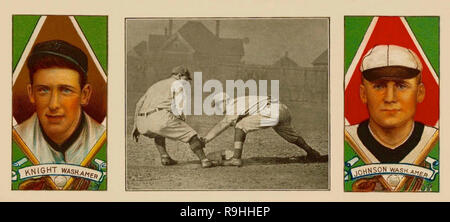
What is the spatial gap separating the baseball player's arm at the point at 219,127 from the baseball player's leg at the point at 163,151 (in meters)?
0.50

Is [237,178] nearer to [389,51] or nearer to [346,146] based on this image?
[346,146]

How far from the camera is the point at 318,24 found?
6.45 metres

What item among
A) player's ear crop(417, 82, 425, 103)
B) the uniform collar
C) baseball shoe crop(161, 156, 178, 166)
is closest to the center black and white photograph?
baseball shoe crop(161, 156, 178, 166)

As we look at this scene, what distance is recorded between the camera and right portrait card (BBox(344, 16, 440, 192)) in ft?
21.1

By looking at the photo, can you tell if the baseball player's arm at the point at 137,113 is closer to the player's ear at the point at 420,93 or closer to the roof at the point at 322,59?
the roof at the point at 322,59

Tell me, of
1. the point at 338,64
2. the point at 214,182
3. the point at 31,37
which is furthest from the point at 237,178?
the point at 31,37

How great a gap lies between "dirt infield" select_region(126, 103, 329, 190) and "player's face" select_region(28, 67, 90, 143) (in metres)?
0.68

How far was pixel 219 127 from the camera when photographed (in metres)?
6.49

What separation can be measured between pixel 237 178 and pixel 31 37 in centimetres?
304

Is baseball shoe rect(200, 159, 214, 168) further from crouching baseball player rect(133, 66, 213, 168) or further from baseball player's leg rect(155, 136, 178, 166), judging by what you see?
baseball player's leg rect(155, 136, 178, 166)

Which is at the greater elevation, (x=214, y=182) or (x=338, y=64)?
(x=338, y=64)

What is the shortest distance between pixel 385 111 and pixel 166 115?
8.69ft

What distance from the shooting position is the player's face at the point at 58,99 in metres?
6.48

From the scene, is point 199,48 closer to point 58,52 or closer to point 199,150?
point 199,150
